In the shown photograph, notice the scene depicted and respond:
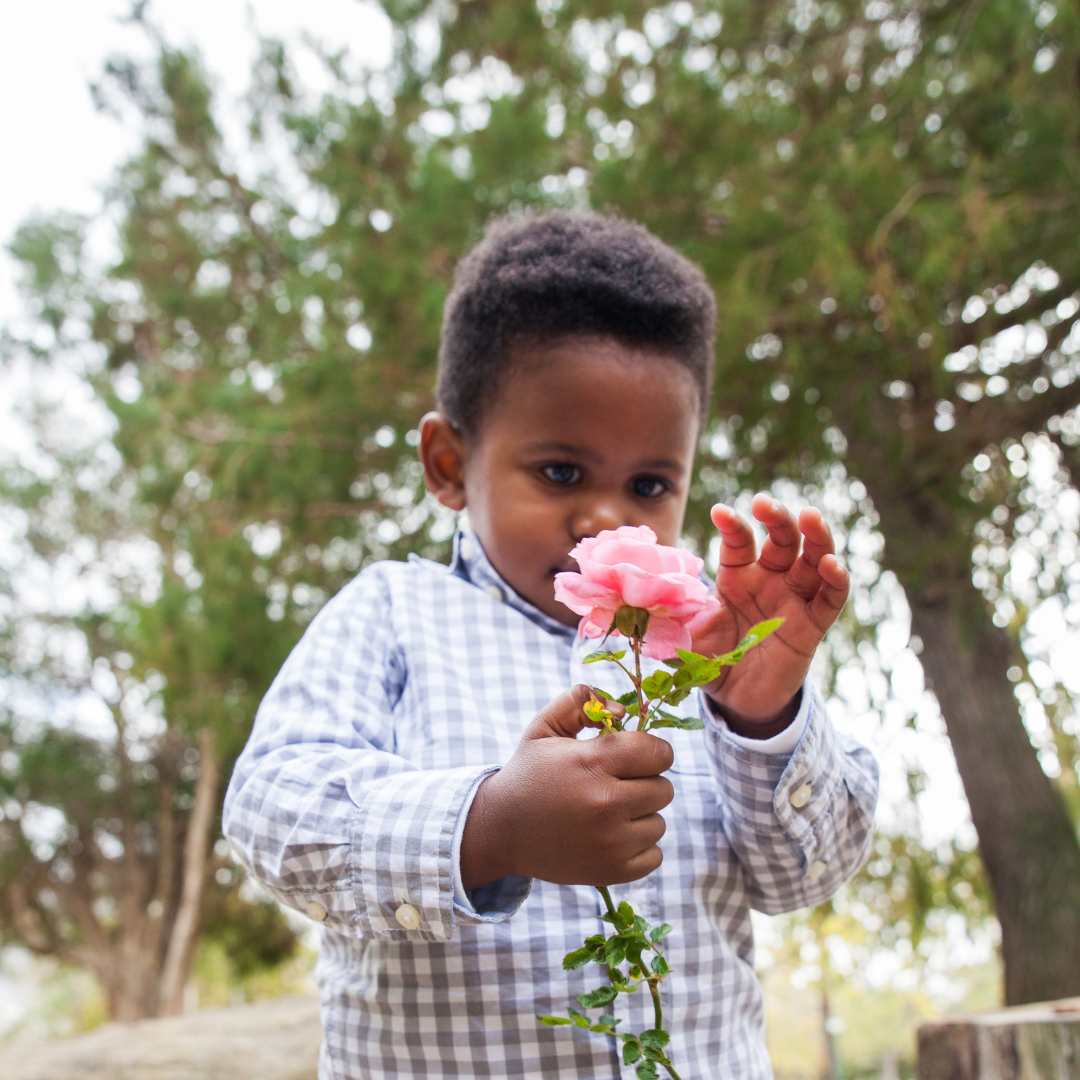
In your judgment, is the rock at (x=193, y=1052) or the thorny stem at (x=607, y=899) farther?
the rock at (x=193, y=1052)

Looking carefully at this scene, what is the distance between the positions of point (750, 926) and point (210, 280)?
7055 mm

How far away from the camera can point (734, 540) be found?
34.4 inches

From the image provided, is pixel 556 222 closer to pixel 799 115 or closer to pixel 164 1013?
pixel 799 115

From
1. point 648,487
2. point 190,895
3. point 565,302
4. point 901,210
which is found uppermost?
point 901,210

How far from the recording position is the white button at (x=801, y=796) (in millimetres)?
968

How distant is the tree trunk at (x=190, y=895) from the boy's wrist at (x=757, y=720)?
366 inches

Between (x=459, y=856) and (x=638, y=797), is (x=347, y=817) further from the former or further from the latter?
(x=638, y=797)

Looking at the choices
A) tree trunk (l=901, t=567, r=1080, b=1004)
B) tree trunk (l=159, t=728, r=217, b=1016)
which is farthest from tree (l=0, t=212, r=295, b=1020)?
tree trunk (l=901, t=567, r=1080, b=1004)

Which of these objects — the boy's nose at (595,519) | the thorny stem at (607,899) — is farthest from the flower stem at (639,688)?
the boy's nose at (595,519)

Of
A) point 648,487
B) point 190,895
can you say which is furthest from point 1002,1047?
point 190,895

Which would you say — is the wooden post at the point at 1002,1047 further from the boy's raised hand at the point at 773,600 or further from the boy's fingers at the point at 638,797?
the boy's fingers at the point at 638,797

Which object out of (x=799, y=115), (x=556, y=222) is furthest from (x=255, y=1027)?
(x=799, y=115)

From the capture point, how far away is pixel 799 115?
3.41 metres

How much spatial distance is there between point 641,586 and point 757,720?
0.38m
